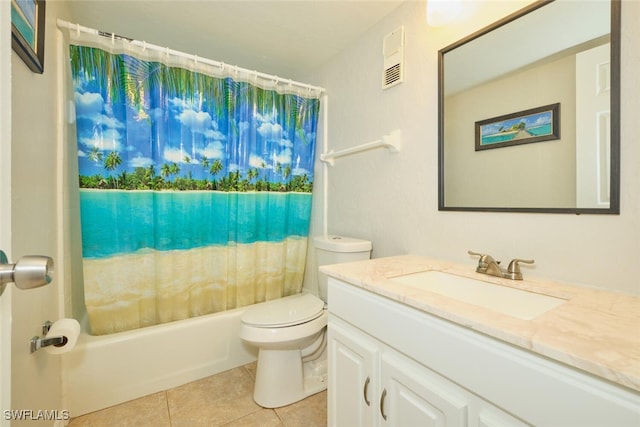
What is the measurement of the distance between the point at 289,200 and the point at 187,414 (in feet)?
4.52

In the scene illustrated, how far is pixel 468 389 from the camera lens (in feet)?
2.15

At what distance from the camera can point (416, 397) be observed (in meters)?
0.77

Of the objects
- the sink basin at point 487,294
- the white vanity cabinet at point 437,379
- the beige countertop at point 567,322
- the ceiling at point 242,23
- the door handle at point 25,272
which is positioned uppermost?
the ceiling at point 242,23

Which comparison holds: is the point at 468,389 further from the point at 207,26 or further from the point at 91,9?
the point at 91,9

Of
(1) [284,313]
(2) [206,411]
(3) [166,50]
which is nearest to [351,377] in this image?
(1) [284,313]

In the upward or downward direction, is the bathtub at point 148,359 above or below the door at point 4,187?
below

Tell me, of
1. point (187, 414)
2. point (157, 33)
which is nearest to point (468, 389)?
point (187, 414)

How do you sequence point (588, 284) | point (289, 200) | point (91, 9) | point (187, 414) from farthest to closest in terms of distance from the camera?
point (289, 200), point (91, 9), point (187, 414), point (588, 284)

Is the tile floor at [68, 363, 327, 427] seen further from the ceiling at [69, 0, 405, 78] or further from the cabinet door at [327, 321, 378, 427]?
the ceiling at [69, 0, 405, 78]

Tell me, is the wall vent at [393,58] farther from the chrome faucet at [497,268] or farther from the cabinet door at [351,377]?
the cabinet door at [351,377]

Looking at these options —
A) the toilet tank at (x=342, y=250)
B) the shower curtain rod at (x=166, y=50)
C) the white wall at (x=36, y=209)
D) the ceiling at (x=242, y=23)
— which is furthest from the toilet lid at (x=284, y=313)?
the ceiling at (x=242, y=23)

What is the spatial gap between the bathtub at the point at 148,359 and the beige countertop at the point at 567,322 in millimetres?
1144

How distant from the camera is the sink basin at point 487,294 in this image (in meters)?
0.86

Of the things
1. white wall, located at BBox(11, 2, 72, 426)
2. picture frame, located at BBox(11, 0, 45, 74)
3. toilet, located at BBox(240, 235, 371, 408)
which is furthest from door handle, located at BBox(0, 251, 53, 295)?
toilet, located at BBox(240, 235, 371, 408)
